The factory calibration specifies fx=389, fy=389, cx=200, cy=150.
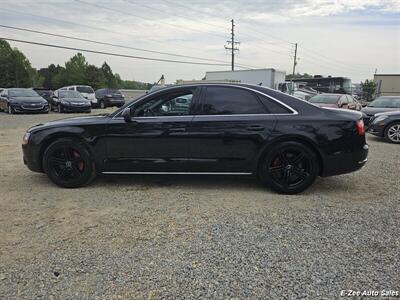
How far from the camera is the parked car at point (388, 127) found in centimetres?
1127

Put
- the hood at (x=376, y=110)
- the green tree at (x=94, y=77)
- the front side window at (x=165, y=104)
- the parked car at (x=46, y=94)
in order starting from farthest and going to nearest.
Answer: the green tree at (x=94, y=77)
the parked car at (x=46, y=94)
the hood at (x=376, y=110)
the front side window at (x=165, y=104)

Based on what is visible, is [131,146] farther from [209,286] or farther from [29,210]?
[209,286]

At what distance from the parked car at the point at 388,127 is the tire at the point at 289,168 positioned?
728 cm

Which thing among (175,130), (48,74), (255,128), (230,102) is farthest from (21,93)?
(48,74)

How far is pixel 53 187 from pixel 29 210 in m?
1.01

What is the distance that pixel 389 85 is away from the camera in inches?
1548

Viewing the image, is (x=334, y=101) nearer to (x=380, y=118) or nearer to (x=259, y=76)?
(x=380, y=118)

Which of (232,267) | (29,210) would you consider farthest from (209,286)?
(29,210)

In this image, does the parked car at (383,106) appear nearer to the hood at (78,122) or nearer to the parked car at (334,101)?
the parked car at (334,101)

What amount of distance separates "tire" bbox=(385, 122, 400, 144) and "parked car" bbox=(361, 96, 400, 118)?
2.29m

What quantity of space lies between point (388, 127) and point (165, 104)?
27.7ft

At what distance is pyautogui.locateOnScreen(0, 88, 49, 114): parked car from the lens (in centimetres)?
2025

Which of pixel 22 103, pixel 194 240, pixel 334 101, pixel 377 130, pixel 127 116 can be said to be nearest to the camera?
pixel 194 240

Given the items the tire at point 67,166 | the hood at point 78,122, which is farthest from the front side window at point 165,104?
the tire at point 67,166
